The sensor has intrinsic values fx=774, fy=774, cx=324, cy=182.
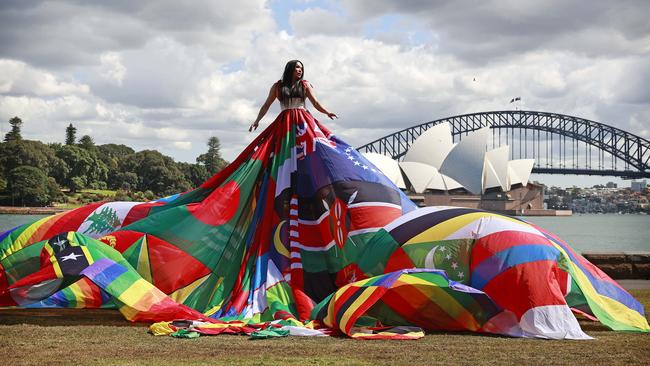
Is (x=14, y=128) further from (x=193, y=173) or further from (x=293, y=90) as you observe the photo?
(x=293, y=90)

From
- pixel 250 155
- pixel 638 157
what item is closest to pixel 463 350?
pixel 250 155

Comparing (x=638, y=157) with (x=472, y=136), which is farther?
(x=638, y=157)

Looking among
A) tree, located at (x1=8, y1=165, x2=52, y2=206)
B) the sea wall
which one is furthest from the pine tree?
the sea wall

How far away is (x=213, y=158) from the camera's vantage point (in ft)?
458

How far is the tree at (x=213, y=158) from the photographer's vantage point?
5285 inches

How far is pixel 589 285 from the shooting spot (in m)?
7.70

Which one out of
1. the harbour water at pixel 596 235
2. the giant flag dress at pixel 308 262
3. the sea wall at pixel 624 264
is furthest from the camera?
the harbour water at pixel 596 235

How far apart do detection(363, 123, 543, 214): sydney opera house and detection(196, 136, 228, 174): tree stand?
46.6 meters

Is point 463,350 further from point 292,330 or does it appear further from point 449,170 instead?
point 449,170

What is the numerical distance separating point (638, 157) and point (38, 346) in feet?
484

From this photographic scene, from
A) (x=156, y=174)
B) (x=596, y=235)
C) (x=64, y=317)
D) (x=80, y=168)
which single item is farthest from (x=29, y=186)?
(x=64, y=317)

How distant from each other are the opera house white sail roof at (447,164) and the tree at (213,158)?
1830 inches

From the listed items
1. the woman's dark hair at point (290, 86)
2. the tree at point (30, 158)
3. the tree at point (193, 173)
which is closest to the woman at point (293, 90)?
the woman's dark hair at point (290, 86)

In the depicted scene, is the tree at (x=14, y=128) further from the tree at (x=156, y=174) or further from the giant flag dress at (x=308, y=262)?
the giant flag dress at (x=308, y=262)
